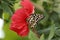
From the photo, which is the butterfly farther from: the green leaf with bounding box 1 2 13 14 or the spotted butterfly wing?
the green leaf with bounding box 1 2 13 14

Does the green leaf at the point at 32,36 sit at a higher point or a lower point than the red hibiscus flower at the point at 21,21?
lower

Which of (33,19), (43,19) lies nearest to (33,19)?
(33,19)

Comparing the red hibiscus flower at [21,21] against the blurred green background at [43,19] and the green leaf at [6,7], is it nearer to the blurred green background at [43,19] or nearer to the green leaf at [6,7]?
the blurred green background at [43,19]

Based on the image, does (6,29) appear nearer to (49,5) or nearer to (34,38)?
(34,38)

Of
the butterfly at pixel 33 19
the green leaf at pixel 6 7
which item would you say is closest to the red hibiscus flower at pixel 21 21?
the butterfly at pixel 33 19

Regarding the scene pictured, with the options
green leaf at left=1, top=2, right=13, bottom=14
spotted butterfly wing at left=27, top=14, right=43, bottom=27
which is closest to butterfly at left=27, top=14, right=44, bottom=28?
spotted butterfly wing at left=27, top=14, right=43, bottom=27

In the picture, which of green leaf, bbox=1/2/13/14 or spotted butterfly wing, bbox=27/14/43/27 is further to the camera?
green leaf, bbox=1/2/13/14

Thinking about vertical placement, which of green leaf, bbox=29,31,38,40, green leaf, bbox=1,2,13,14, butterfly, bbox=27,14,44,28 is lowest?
green leaf, bbox=29,31,38,40

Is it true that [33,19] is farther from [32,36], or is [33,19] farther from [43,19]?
[43,19]
